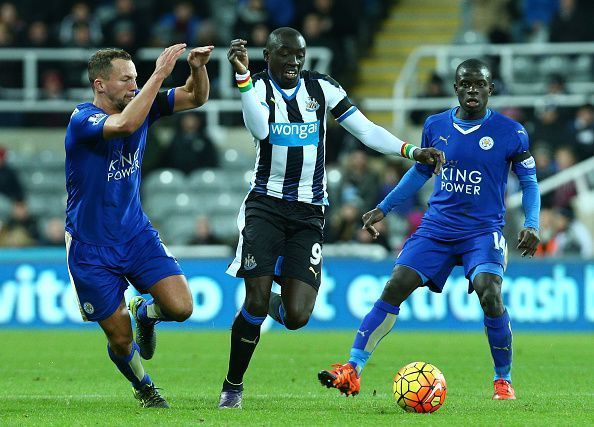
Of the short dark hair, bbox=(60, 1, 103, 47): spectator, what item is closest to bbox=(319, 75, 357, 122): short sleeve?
the short dark hair

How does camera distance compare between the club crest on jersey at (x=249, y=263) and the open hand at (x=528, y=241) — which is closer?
the club crest on jersey at (x=249, y=263)

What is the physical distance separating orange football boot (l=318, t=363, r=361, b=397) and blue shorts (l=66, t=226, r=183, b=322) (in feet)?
3.74

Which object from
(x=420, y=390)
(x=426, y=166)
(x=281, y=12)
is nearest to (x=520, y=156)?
(x=426, y=166)

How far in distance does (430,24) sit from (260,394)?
15.0 meters

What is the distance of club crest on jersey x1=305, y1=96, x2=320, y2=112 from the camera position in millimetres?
8586

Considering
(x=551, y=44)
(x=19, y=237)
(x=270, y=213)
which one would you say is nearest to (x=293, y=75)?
(x=270, y=213)

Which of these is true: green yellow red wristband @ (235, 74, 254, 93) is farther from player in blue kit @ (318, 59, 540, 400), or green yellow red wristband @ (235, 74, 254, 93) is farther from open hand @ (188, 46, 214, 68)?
player in blue kit @ (318, 59, 540, 400)

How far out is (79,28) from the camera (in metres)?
20.0

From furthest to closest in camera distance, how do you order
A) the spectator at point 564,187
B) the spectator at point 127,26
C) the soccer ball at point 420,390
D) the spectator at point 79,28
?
the spectator at point 79,28
the spectator at point 127,26
the spectator at point 564,187
the soccer ball at point 420,390

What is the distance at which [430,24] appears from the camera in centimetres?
2334

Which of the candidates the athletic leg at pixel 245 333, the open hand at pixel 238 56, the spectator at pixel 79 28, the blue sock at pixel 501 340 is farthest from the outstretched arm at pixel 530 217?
the spectator at pixel 79 28

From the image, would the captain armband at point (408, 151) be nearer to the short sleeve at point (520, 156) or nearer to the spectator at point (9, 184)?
the short sleeve at point (520, 156)

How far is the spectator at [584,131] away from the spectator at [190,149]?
5091 mm

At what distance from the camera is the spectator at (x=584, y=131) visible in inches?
714
